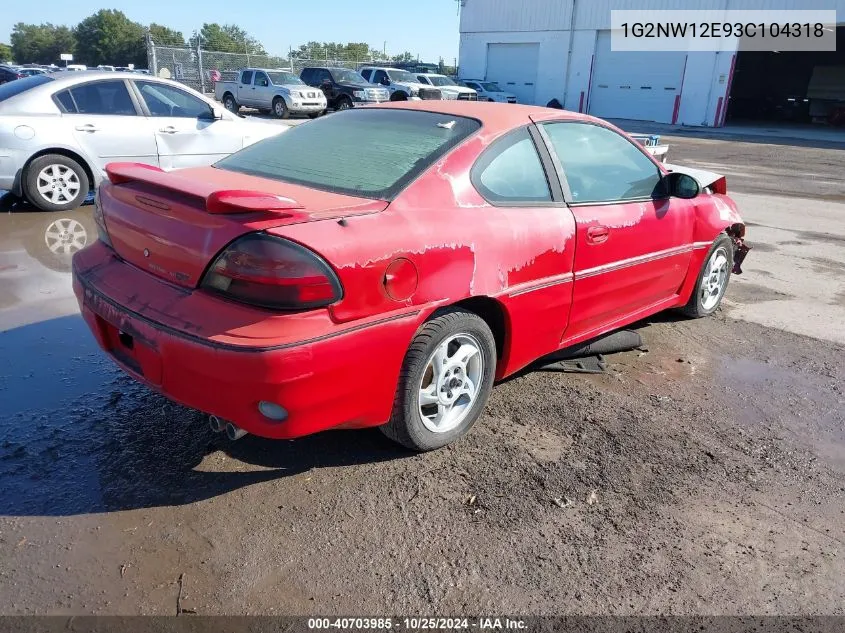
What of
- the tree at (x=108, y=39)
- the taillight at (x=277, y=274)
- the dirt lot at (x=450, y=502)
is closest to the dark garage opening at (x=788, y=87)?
the dirt lot at (x=450, y=502)

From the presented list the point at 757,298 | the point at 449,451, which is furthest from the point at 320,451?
the point at 757,298

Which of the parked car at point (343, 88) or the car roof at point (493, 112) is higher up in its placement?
the car roof at point (493, 112)

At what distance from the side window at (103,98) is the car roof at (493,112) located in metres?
5.22

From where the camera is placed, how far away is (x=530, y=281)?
328 cm

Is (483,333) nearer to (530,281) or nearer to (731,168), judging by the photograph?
(530,281)

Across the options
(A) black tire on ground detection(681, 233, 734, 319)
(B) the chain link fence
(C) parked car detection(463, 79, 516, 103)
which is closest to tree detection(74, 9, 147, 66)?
(B) the chain link fence

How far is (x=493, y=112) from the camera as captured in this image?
11.6 feet

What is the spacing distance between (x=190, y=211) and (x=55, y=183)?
591 centimetres

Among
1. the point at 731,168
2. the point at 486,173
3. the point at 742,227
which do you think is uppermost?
the point at 486,173

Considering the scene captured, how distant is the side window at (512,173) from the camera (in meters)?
3.19

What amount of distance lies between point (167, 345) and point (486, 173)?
1643 millimetres

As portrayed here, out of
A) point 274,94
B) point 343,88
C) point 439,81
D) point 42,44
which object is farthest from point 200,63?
point 42,44

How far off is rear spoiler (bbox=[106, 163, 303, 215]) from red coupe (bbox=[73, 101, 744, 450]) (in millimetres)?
10

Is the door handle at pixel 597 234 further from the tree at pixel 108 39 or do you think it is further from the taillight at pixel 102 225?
the tree at pixel 108 39
